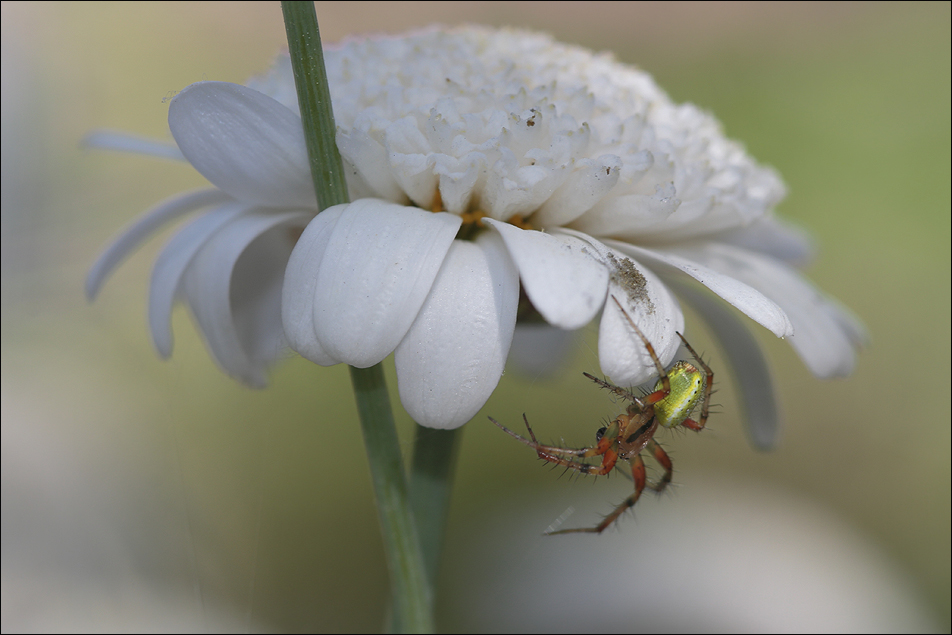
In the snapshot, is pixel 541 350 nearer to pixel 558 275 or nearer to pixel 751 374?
pixel 751 374

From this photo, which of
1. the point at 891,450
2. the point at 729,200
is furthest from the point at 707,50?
the point at 729,200

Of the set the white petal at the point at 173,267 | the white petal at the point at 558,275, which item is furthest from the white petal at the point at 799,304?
the white petal at the point at 173,267

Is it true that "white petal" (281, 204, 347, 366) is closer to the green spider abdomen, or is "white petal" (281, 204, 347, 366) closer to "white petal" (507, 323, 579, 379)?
the green spider abdomen

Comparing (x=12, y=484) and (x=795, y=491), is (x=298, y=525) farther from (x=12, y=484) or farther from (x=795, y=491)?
(x=795, y=491)

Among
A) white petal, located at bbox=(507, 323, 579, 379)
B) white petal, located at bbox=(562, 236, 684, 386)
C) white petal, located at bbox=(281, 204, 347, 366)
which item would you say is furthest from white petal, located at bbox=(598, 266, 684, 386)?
white petal, located at bbox=(507, 323, 579, 379)

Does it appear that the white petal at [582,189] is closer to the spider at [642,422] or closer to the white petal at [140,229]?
the spider at [642,422]

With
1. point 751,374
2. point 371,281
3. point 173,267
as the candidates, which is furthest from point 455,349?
point 751,374
